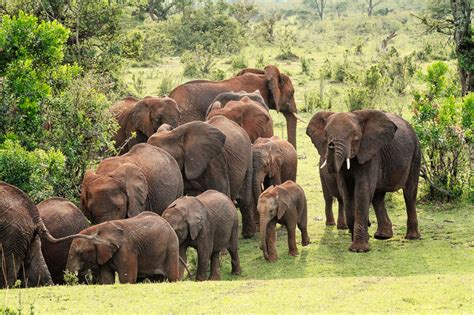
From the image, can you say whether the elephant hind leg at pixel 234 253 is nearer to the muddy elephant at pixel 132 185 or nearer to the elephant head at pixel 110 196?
the muddy elephant at pixel 132 185

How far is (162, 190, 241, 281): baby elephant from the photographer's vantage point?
1316 centimetres

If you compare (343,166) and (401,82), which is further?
(401,82)

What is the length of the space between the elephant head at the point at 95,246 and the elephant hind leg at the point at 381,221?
5.14 metres

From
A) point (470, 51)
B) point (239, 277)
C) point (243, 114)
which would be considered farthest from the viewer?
point (470, 51)

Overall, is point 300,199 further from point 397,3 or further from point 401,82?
point 397,3

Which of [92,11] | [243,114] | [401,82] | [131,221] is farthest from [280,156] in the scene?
[401,82]

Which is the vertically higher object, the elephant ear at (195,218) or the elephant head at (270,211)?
the elephant ear at (195,218)

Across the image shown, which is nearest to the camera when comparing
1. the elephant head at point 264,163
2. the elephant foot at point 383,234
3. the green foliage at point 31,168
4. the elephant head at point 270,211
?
the green foliage at point 31,168

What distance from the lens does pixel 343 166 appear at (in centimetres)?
1532

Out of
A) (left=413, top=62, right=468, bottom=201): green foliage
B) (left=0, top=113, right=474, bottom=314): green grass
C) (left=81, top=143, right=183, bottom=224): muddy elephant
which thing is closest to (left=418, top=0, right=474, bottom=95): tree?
(left=413, top=62, right=468, bottom=201): green foliage

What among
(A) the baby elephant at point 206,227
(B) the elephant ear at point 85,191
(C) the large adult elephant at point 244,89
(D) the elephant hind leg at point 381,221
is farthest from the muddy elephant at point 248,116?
(B) the elephant ear at point 85,191

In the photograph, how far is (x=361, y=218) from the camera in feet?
49.5

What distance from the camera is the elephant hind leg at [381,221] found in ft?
51.9

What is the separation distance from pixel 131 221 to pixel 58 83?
4.54m
